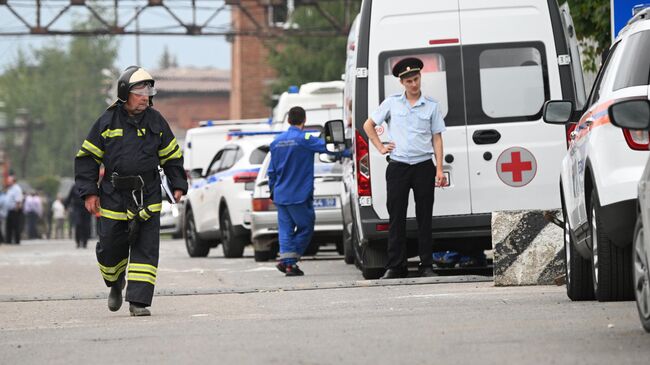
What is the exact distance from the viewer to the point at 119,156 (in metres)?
12.1

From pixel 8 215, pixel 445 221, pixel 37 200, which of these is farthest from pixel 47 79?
pixel 445 221

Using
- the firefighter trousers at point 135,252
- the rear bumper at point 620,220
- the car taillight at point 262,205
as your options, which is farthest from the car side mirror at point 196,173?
the rear bumper at point 620,220

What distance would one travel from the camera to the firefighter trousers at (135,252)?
12055 millimetres

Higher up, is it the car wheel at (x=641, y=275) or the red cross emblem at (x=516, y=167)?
the red cross emblem at (x=516, y=167)

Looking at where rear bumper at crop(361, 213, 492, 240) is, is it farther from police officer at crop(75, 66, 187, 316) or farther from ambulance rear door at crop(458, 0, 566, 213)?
police officer at crop(75, 66, 187, 316)

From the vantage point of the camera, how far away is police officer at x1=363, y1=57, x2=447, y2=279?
1471 cm

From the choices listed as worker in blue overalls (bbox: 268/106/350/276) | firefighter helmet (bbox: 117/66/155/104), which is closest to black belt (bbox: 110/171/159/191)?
firefighter helmet (bbox: 117/66/155/104)

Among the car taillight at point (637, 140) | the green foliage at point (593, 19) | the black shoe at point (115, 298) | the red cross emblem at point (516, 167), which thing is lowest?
the black shoe at point (115, 298)

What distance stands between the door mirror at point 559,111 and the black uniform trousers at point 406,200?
3.48 m

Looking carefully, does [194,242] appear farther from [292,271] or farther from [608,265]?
[608,265]

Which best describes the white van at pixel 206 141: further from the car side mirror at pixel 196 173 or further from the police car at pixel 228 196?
the car side mirror at pixel 196 173

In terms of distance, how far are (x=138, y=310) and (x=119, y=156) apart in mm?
1089

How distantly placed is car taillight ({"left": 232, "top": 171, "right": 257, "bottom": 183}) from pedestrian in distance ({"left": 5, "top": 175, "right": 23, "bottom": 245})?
23.1 m

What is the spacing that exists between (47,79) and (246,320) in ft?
402
